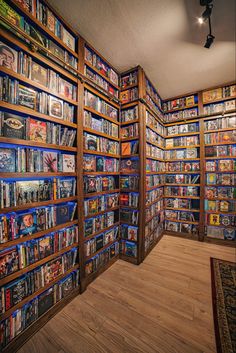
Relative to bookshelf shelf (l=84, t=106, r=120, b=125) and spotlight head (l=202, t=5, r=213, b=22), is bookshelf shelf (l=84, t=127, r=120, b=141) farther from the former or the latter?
spotlight head (l=202, t=5, r=213, b=22)

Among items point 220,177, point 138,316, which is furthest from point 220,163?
point 138,316

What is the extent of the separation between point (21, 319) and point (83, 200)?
1077mm

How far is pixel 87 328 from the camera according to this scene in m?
1.27

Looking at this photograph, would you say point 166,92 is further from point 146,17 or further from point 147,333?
point 147,333

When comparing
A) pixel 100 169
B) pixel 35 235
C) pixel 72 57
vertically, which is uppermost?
pixel 72 57

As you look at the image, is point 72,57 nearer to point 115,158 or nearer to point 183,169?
point 115,158

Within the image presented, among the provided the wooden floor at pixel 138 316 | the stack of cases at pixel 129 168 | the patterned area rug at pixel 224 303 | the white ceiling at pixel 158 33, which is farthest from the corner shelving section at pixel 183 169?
the stack of cases at pixel 129 168

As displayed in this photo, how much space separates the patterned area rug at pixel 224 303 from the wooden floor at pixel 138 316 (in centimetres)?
6

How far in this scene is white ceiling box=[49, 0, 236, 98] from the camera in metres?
1.37

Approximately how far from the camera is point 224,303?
4.92 feet

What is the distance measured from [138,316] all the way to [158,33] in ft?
9.82

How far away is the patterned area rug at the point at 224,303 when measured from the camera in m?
1.16

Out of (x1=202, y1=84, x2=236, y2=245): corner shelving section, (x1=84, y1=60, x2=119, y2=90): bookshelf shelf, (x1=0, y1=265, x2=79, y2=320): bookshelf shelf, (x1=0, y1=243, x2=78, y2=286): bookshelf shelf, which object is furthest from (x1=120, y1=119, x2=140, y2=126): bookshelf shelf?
(x1=0, y1=265, x2=79, y2=320): bookshelf shelf

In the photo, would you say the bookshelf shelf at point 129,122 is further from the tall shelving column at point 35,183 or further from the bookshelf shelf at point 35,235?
the bookshelf shelf at point 35,235
